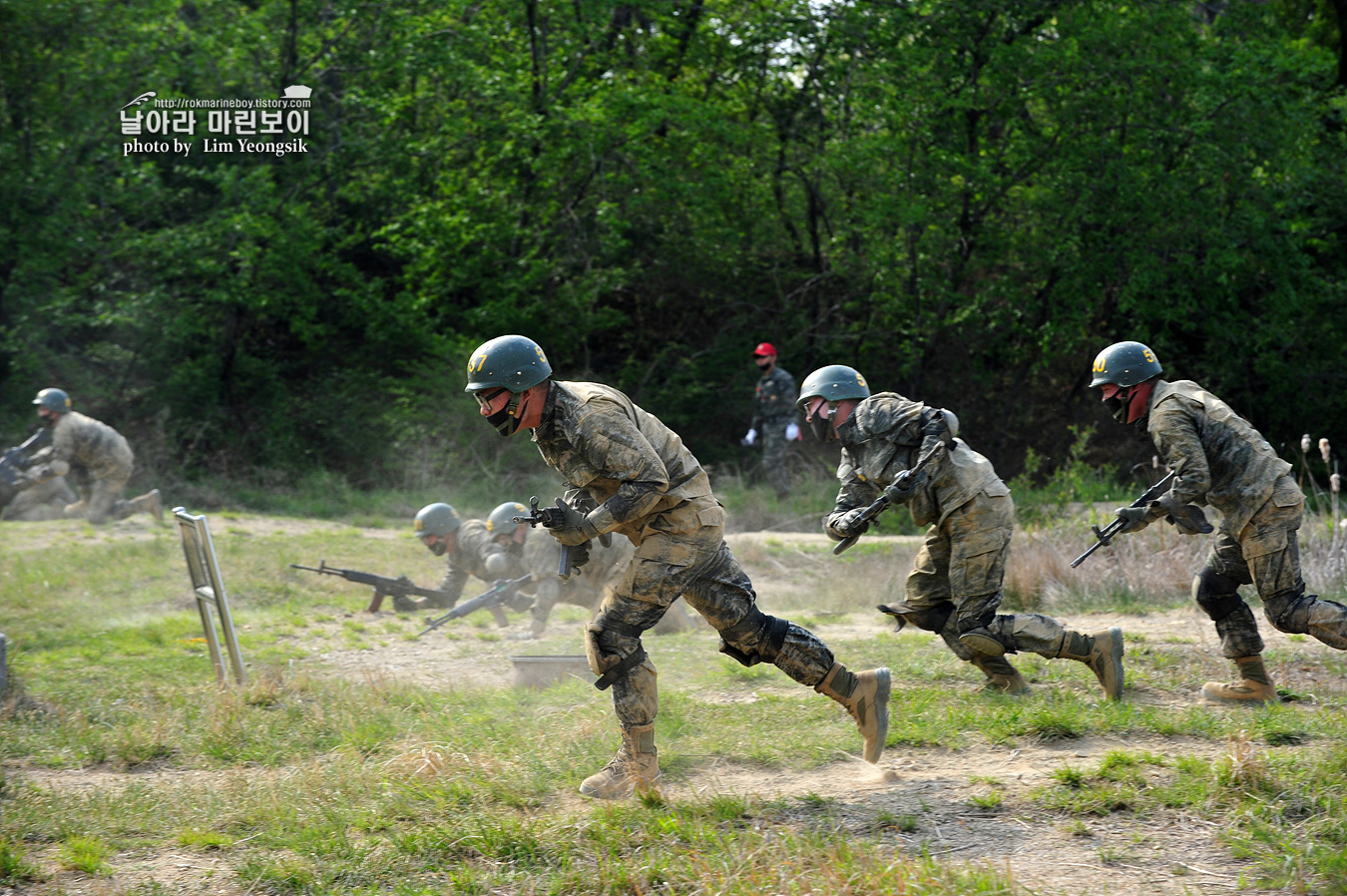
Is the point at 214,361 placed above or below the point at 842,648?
above

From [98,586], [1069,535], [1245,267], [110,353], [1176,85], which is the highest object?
[1176,85]

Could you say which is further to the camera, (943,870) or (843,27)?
(843,27)

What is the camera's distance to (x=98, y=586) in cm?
1126

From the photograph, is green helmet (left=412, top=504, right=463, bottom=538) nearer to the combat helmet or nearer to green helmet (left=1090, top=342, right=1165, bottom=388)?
the combat helmet

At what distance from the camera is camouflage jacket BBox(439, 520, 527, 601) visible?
10188 millimetres

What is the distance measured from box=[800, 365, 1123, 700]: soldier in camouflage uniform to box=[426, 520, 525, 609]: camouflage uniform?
4030mm

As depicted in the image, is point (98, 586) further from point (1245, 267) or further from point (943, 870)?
point (1245, 267)

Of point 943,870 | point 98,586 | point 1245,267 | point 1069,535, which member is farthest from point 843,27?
point 943,870

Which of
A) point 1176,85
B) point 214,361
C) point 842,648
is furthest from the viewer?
point 214,361

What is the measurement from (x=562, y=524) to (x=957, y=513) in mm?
2569

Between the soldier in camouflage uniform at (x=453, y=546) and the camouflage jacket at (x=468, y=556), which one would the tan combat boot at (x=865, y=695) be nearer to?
the camouflage jacket at (x=468, y=556)

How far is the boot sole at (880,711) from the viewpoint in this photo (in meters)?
5.50

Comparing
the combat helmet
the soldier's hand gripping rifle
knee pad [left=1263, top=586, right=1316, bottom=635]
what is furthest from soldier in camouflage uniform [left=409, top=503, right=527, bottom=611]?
knee pad [left=1263, top=586, right=1316, bottom=635]

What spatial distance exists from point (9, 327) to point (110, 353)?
4.69 feet
